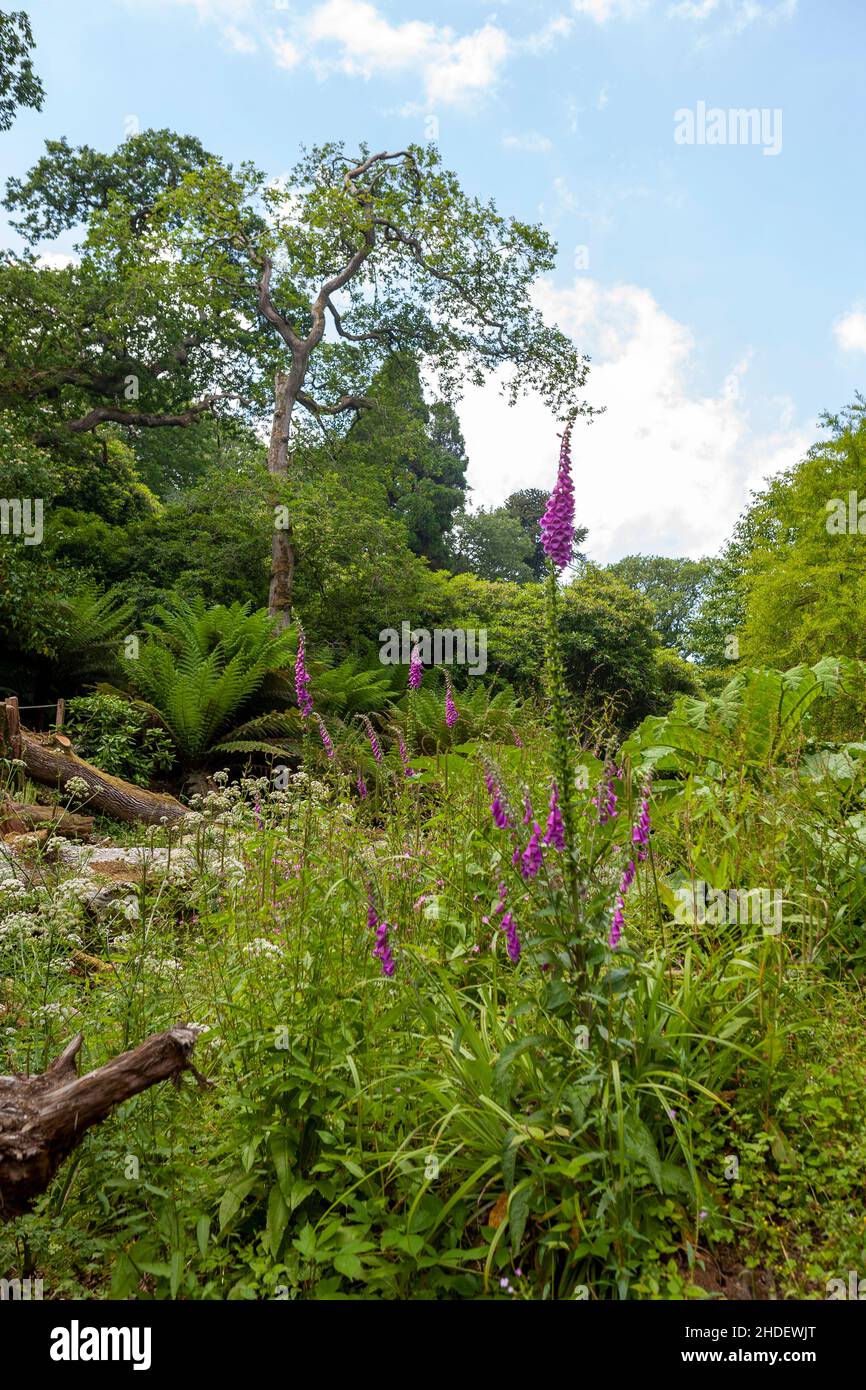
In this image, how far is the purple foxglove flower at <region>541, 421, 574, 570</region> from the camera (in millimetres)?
1704

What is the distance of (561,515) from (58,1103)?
5.54 feet

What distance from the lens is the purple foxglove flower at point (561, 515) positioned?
170 centimetres

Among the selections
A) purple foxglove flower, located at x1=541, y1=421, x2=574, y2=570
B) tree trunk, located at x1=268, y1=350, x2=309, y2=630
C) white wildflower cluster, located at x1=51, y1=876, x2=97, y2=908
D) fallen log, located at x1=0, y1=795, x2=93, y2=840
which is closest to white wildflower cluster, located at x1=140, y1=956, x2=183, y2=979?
white wildflower cluster, located at x1=51, y1=876, x2=97, y2=908

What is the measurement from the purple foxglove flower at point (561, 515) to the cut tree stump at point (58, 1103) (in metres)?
1.40

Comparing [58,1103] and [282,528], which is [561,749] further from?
[282,528]

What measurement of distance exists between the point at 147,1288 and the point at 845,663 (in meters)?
5.14

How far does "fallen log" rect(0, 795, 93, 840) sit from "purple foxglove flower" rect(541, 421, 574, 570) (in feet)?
12.4

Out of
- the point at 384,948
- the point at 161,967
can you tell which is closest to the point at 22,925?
the point at 161,967

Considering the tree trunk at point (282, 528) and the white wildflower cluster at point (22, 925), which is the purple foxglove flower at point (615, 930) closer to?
the white wildflower cluster at point (22, 925)

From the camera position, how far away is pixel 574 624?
49.9 feet

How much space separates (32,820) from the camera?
210 inches

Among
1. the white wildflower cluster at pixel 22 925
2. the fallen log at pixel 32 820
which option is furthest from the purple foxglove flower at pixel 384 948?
the fallen log at pixel 32 820
